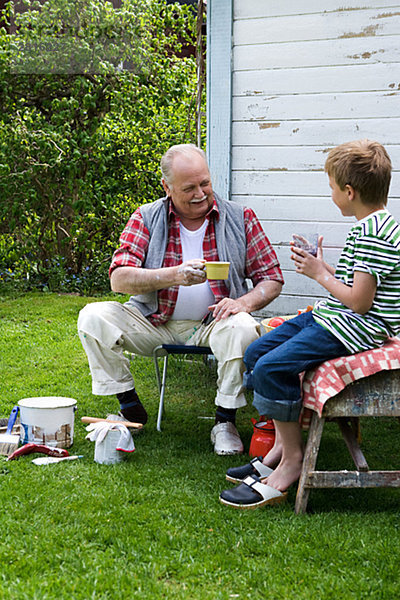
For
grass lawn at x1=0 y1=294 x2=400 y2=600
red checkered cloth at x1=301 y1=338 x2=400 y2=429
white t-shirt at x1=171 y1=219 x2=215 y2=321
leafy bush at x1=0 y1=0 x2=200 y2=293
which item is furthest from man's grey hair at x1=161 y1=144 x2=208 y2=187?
leafy bush at x1=0 y1=0 x2=200 y2=293

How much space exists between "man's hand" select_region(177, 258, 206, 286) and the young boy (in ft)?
2.40

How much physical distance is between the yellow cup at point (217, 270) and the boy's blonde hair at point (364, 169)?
2.37 feet

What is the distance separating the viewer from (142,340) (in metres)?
3.49

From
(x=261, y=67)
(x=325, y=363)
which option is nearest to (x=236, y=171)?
(x=261, y=67)

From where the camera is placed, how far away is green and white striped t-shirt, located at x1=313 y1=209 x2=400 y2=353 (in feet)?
7.88

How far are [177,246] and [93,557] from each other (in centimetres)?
176

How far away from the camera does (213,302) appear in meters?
3.52

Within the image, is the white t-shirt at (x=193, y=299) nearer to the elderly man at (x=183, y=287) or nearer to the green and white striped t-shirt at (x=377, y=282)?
the elderly man at (x=183, y=287)

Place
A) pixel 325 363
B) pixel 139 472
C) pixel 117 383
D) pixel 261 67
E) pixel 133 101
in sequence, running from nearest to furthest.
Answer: pixel 325 363 < pixel 139 472 < pixel 117 383 < pixel 261 67 < pixel 133 101

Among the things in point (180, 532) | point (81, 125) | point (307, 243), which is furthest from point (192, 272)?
point (81, 125)

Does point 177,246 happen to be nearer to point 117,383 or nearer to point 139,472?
point 117,383

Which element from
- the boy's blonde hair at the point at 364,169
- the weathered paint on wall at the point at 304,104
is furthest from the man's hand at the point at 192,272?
the weathered paint on wall at the point at 304,104

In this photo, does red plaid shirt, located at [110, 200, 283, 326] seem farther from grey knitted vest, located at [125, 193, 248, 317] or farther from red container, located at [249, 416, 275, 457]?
red container, located at [249, 416, 275, 457]

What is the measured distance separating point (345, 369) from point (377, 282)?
321mm
